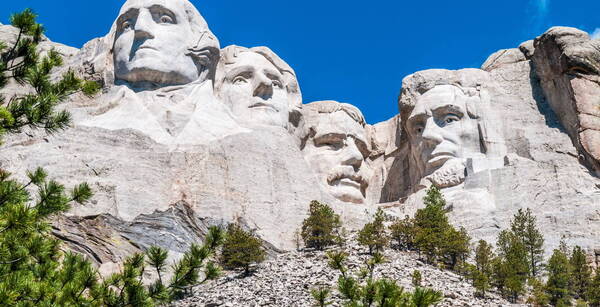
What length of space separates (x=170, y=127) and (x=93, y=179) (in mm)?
2712

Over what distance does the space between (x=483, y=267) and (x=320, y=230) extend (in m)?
3.32

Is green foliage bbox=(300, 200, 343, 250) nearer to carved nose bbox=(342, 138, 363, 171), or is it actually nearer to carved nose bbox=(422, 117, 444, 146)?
Answer: carved nose bbox=(422, 117, 444, 146)

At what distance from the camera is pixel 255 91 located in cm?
2797

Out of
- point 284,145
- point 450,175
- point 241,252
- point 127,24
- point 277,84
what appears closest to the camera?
point 241,252

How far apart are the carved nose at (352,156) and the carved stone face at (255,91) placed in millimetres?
2034

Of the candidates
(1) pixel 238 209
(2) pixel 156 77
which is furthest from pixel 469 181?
(2) pixel 156 77

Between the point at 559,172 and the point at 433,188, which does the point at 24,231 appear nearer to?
the point at 433,188

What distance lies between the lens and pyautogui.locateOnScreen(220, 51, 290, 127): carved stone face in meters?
27.4

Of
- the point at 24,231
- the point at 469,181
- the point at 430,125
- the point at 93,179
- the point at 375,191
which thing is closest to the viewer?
the point at 24,231

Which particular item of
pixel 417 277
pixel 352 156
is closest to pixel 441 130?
pixel 352 156

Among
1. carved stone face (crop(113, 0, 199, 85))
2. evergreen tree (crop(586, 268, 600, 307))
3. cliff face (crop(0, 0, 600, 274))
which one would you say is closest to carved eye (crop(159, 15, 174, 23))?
carved stone face (crop(113, 0, 199, 85))

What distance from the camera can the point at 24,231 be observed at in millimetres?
14180

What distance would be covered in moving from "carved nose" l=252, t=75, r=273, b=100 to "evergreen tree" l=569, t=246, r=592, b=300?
8.75m

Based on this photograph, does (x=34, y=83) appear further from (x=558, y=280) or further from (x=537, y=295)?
(x=558, y=280)
